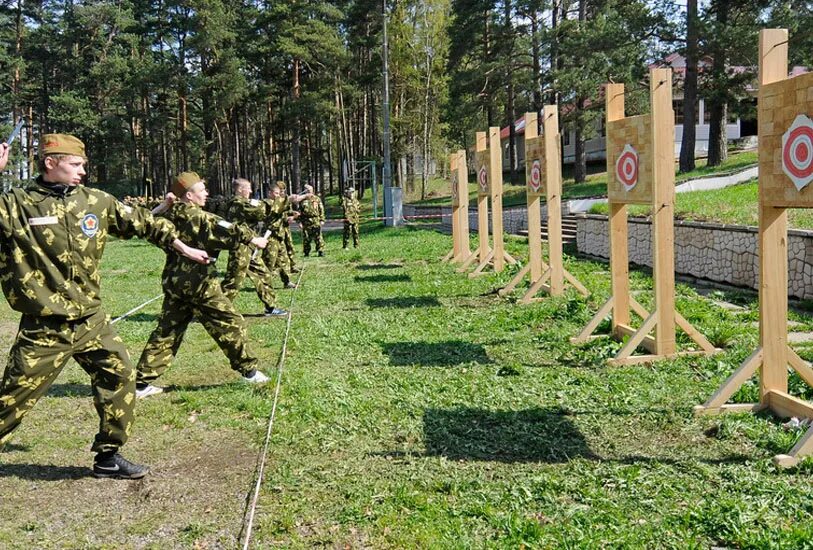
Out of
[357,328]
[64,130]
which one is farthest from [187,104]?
[357,328]

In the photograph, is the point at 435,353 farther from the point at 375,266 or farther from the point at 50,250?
the point at 375,266

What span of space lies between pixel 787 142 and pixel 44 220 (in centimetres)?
466

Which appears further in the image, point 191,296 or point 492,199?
point 492,199

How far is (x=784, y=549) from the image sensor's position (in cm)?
355

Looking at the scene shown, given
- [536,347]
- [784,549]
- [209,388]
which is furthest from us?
[536,347]

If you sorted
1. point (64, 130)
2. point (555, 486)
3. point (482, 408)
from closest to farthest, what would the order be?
point (555, 486) → point (482, 408) → point (64, 130)

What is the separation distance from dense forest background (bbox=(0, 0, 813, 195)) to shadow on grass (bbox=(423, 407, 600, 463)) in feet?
76.6

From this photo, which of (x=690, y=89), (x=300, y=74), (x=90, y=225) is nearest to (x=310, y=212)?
(x=690, y=89)

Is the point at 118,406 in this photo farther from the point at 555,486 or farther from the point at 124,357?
the point at 555,486

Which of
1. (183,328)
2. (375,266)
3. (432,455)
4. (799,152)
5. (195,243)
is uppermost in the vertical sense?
(799,152)

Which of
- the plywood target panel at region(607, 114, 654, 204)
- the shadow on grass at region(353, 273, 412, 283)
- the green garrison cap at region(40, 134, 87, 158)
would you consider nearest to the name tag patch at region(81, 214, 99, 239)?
the green garrison cap at region(40, 134, 87, 158)

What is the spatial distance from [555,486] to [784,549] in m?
1.22

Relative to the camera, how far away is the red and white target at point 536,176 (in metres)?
11.2

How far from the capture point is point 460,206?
17.0 m
